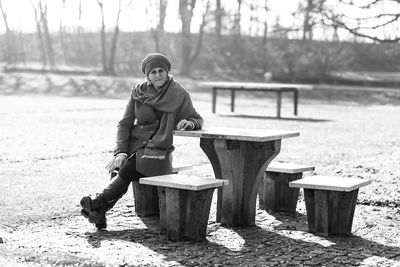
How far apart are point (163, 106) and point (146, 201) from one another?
0.95 metres

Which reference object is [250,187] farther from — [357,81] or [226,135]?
[357,81]

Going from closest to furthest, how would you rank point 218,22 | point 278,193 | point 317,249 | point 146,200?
point 317,249 → point 146,200 → point 278,193 → point 218,22

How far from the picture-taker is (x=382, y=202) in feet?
27.7

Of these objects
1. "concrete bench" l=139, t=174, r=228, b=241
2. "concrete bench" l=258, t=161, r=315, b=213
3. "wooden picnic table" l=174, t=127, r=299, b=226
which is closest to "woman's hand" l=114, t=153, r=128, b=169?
"wooden picnic table" l=174, t=127, r=299, b=226

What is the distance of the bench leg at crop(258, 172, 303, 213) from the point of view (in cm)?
795

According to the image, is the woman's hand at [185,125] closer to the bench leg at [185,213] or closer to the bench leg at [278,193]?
the bench leg at [185,213]

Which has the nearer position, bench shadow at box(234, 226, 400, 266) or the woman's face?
bench shadow at box(234, 226, 400, 266)

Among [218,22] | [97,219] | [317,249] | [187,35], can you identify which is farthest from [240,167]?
[218,22]

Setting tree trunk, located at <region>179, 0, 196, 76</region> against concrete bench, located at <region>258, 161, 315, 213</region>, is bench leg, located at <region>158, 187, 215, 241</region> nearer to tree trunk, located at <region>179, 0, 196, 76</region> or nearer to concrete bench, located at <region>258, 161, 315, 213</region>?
concrete bench, located at <region>258, 161, 315, 213</region>

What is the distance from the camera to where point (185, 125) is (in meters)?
7.08

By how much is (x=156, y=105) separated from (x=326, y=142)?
9205mm

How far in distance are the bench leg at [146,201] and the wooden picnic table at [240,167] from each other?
63 centimetres

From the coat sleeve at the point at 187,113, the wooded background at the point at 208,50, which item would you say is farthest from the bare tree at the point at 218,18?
the coat sleeve at the point at 187,113

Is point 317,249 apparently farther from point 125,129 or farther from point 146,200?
point 125,129
